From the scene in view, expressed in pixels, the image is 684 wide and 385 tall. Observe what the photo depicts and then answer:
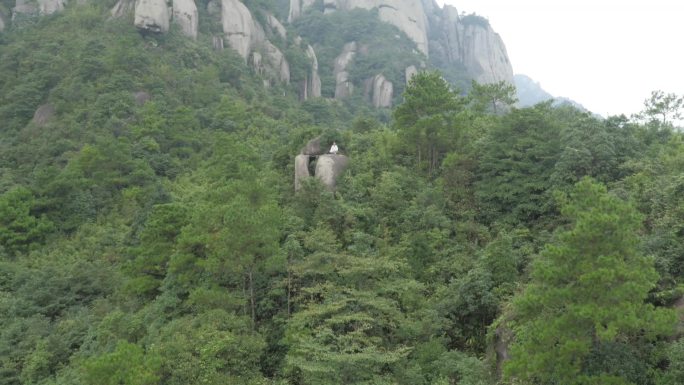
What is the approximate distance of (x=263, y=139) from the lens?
3981 cm

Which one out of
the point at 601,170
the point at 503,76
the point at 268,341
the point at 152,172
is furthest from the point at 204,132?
the point at 503,76

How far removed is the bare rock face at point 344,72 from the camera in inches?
2721

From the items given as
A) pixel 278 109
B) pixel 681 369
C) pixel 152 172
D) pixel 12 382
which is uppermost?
pixel 278 109

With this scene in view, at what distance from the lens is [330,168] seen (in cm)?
2491

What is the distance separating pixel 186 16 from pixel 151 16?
533 centimetres

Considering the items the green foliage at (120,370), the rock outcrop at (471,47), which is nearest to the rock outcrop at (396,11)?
the rock outcrop at (471,47)

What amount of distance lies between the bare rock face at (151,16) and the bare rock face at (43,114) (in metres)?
13.3

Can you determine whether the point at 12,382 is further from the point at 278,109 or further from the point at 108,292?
the point at 278,109

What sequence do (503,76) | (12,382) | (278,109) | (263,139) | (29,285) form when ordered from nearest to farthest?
(12,382), (29,285), (263,139), (278,109), (503,76)

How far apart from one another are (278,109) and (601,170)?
35.1 m

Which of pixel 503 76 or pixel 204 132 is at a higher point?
pixel 503 76

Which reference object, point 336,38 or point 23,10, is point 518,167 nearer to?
point 23,10

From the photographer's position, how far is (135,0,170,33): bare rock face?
49.5 meters

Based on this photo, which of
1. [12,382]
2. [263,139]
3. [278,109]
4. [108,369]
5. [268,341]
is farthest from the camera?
[278,109]
